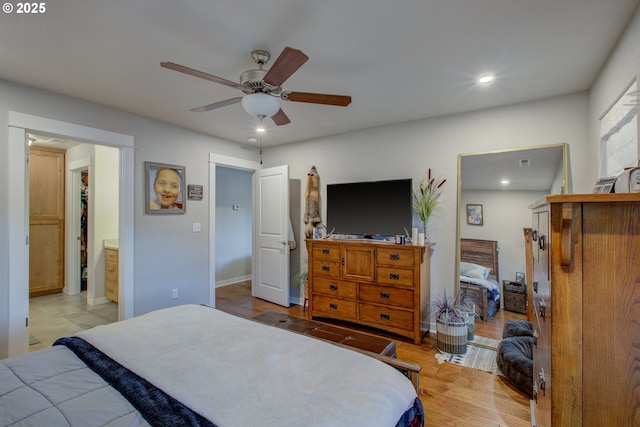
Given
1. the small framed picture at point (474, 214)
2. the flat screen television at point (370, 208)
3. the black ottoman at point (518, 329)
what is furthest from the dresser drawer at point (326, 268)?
the black ottoman at point (518, 329)

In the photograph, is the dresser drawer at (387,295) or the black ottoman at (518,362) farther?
the dresser drawer at (387,295)

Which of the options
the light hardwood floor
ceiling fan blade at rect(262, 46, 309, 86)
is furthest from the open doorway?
ceiling fan blade at rect(262, 46, 309, 86)

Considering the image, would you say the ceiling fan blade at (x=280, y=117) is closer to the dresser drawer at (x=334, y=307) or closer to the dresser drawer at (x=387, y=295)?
the dresser drawer at (x=387, y=295)

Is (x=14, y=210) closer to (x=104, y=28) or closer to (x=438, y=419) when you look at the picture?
(x=104, y=28)

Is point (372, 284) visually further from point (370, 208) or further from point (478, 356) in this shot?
point (478, 356)

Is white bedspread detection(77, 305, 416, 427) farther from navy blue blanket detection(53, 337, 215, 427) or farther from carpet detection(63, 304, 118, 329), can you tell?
carpet detection(63, 304, 118, 329)

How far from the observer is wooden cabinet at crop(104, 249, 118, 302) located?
166 inches

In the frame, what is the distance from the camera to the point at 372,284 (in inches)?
127

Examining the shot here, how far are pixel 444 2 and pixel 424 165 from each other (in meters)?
2.01

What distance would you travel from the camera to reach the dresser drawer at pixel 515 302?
2898 millimetres

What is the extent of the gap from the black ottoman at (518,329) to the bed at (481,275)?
0.31 m

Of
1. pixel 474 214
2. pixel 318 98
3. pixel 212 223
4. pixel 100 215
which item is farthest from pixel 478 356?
pixel 100 215

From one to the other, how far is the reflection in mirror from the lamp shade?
2154 mm

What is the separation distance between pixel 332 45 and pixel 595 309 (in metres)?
1.91
